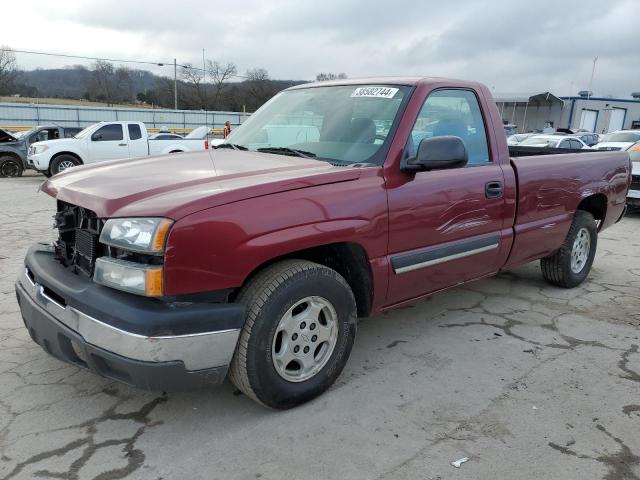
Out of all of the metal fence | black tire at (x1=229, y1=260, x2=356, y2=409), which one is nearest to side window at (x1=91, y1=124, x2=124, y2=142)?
black tire at (x1=229, y1=260, x2=356, y2=409)

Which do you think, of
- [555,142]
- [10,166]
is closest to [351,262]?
[555,142]

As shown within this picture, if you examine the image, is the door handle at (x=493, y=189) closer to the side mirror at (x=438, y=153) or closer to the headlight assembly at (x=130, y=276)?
the side mirror at (x=438, y=153)

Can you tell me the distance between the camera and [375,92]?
3.46 meters

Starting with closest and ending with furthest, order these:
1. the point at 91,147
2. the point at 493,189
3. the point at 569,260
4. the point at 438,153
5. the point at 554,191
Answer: the point at 438,153, the point at 493,189, the point at 554,191, the point at 569,260, the point at 91,147

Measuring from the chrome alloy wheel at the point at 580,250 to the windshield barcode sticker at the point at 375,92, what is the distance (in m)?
2.64

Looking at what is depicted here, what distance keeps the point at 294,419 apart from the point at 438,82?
2363 millimetres

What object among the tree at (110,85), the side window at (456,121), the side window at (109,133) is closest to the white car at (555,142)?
the side window at (109,133)

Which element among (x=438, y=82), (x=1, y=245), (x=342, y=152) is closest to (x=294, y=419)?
(x=342, y=152)

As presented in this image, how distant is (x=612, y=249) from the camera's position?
7.11 metres

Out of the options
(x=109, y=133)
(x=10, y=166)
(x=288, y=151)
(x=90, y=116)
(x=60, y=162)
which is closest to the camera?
(x=288, y=151)

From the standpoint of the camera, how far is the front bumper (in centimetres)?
228

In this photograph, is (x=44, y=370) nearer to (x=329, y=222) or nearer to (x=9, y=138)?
(x=329, y=222)

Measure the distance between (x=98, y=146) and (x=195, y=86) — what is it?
164 ft

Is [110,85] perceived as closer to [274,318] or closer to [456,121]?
[456,121]
